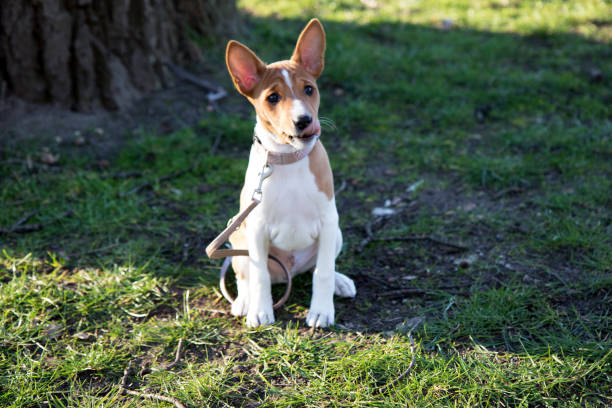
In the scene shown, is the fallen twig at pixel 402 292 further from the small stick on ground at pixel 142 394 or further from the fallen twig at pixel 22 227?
the fallen twig at pixel 22 227

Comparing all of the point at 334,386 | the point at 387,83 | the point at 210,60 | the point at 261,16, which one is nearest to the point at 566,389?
the point at 334,386

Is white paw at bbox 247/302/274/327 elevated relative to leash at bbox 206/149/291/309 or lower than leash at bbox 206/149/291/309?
Result: lower

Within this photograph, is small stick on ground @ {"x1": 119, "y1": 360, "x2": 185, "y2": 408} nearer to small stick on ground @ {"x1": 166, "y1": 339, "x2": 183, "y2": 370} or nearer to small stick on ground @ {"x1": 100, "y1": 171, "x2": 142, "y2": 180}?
small stick on ground @ {"x1": 166, "y1": 339, "x2": 183, "y2": 370}

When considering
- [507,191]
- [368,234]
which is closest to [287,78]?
[368,234]

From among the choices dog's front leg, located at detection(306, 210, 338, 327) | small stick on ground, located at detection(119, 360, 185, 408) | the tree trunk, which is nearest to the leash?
dog's front leg, located at detection(306, 210, 338, 327)

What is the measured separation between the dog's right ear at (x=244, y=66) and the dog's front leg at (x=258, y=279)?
74 centimetres

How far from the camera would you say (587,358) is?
2617 millimetres

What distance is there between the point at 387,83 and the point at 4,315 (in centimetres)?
469

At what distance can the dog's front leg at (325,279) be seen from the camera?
2.95m

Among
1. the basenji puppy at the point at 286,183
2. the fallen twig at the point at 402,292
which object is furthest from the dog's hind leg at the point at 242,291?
the fallen twig at the point at 402,292

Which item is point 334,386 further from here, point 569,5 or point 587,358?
point 569,5

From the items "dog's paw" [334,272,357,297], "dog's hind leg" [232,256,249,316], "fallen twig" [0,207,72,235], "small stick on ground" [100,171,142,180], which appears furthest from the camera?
"small stick on ground" [100,171,142,180]

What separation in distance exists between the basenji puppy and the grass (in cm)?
21

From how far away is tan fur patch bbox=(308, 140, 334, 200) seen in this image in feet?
9.27
